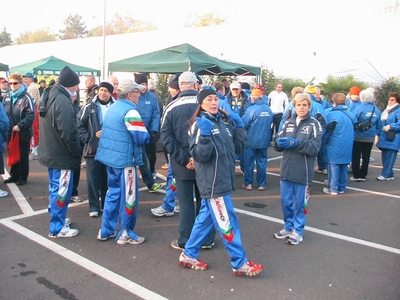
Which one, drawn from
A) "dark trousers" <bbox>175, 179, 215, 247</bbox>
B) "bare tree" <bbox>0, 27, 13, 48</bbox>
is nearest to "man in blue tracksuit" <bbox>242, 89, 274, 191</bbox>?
"dark trousers" <bbox>175, 179, 215, 247</bbox>

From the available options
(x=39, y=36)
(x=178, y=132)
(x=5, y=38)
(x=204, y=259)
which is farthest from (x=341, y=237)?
(x=5, y=38)

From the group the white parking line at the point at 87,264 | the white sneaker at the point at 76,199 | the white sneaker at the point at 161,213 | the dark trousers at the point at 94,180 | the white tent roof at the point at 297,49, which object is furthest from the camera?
the white tent roof at the point at 297,49

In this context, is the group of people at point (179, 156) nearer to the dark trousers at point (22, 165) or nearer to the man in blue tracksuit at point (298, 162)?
the man in blue tracksuit at point (298, 162)

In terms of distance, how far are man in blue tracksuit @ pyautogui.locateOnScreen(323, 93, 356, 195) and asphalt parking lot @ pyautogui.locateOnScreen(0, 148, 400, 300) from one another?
81cm

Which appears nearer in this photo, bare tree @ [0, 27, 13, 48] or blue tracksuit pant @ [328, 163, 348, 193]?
blue tracksuit pant @ [328, 163, 348, 193]

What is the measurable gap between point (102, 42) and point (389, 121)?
76.1ft

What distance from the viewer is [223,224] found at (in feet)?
11.9

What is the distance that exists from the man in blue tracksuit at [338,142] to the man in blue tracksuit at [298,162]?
244cm

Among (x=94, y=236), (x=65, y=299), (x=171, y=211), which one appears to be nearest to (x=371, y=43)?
(x=171, y=211)

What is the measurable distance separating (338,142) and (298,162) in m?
2.61

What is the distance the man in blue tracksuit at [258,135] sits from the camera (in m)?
7.11

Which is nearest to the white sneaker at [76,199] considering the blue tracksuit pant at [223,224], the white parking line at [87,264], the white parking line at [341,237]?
the white parking line at [87,264]

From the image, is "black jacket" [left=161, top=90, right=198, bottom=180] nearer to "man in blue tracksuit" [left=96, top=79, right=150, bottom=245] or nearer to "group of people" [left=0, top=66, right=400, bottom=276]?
"group of people" [left=0, top=66, right=400, bottom=276]

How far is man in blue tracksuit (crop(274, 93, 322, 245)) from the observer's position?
4590 mm
